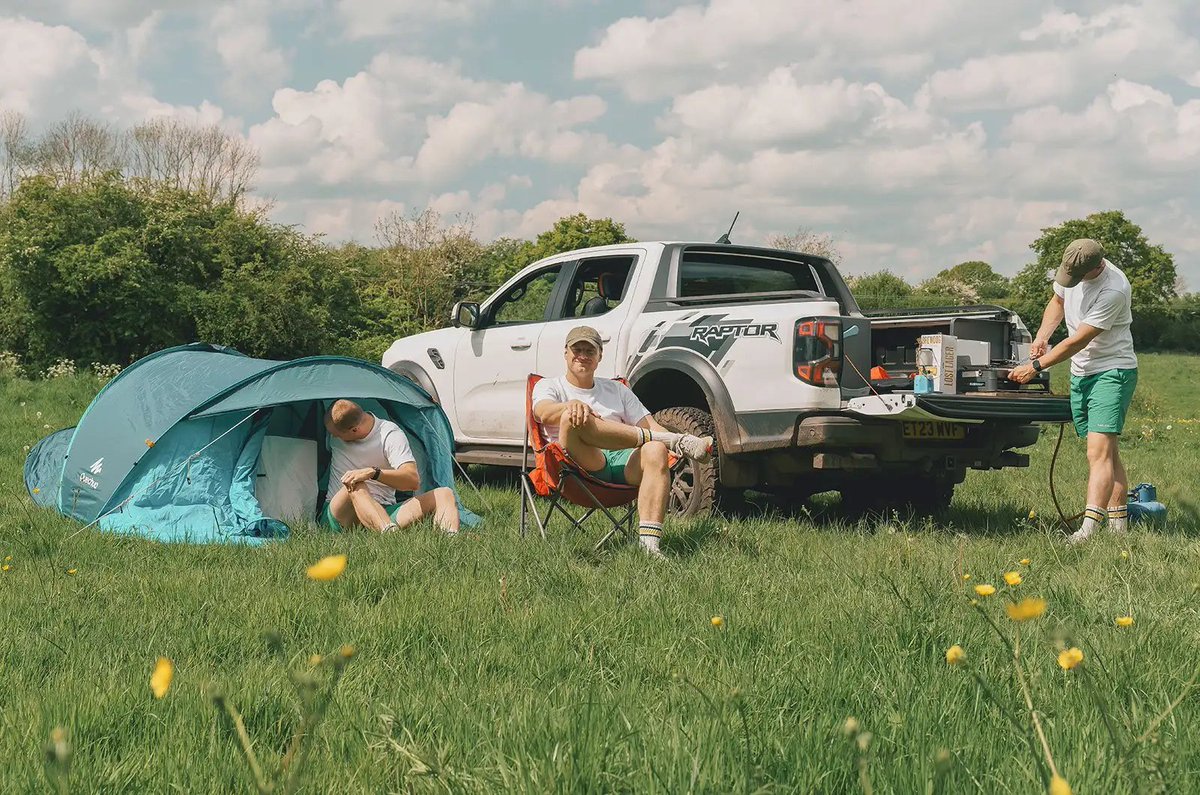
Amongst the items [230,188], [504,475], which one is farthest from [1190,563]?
[230,188]

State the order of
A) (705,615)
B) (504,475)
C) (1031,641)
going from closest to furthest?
(1031,641), (705,615), (504,475)

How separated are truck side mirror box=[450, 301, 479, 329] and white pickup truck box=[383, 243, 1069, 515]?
11mm

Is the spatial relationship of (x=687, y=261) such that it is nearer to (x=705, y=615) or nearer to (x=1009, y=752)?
(x=705, y=615)

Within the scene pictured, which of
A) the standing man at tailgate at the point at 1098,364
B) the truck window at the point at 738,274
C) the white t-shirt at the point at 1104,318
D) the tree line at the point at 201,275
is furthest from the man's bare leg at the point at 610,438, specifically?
the tree line at the point at 201,275

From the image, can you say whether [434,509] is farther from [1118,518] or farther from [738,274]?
[1118,518]

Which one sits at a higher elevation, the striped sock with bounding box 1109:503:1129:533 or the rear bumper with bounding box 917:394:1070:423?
the rear bumper with bounding box 917:394:1070:423

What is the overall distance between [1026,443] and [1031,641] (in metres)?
3.79

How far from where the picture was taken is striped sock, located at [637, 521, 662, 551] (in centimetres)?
539

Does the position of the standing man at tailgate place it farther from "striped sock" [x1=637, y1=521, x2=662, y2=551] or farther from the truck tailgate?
"striped sock" [x1=637, y1=521, x2=662, y2=551]

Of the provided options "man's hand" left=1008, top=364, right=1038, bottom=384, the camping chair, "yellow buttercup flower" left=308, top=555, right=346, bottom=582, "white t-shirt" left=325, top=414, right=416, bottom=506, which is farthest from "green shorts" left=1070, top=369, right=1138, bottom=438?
"yellow buttercup flower" left=308, top=555, right=346, bottom=582

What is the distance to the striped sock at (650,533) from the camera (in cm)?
539

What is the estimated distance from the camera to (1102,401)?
6.51 metres

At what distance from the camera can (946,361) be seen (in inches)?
248

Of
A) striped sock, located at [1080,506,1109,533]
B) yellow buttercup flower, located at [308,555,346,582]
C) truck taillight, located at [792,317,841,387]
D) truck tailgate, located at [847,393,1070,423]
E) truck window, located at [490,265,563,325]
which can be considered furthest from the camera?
truck window, located at [490,265,563,325]
